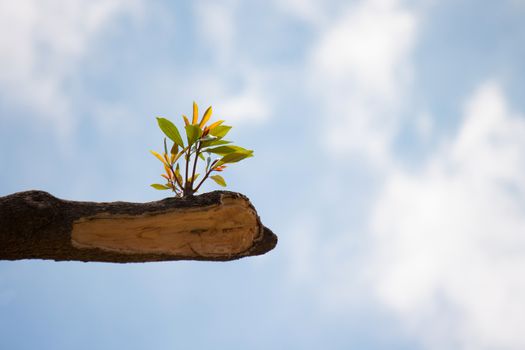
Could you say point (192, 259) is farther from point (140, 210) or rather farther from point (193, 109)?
point (193, 109)

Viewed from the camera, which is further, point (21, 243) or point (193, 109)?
point (193, 109)

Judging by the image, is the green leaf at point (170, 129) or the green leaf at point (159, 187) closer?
the green leaf at point (170, 129)

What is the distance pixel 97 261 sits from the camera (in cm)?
210

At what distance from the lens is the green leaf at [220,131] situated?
2672 millimetres

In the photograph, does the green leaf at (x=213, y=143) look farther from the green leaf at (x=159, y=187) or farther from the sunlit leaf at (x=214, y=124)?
the green leaf at (x=159, y=187)

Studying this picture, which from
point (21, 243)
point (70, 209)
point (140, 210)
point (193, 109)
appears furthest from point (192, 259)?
point (193, 109)

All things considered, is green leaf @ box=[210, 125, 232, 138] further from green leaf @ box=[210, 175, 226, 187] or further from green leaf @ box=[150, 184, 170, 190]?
green leaf @ box=[150, 184, 170, 190]

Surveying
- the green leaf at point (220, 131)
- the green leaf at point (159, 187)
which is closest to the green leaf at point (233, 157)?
the green leaf at point (220, 131)

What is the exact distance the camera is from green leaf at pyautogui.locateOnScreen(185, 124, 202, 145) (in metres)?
2.50

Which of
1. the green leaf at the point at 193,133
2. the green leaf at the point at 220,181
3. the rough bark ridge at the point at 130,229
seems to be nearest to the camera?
the rough bark ridge at the point at 130,229

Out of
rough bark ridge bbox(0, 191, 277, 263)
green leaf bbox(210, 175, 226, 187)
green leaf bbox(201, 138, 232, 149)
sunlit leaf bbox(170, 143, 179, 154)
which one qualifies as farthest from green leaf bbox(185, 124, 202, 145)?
rough bark ridge bbox(0, 191, 277, 263)

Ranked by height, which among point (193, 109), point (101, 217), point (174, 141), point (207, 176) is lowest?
point (101, 217)

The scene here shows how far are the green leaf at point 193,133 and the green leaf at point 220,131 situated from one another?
14cm

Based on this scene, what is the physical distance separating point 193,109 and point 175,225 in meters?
0.85
